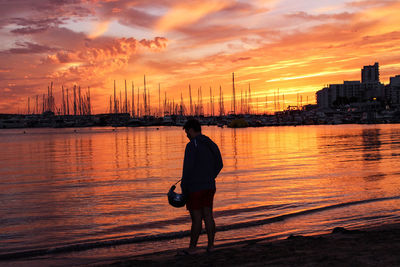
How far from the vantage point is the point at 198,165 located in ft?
24.6

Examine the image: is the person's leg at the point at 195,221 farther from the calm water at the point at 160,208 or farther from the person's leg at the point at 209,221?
the calm water at the point at 160,208

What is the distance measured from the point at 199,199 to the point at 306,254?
2.13 meters

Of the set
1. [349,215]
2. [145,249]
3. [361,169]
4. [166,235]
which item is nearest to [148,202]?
[166,235]

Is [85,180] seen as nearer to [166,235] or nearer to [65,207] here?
[65,207]

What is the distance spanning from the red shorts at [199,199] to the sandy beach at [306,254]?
37.4 inches

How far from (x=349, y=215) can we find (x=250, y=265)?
20.9 ft

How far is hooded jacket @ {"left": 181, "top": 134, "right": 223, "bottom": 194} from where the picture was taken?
7.48m

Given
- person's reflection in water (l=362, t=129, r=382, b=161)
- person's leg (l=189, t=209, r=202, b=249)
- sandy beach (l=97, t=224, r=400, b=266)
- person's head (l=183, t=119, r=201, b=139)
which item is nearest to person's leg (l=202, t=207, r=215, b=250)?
person's leg (l=189, t=209, r=202, b=249)

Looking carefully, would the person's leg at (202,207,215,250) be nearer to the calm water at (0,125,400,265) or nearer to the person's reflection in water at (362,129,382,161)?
the calm water at (0,125,400,265)

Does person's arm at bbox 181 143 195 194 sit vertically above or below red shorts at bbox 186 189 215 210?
above

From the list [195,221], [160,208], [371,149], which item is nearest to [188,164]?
[195,221]

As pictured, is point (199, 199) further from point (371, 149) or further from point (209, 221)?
point (371, 149)

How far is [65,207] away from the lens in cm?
1481

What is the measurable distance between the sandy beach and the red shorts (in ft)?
3.11
